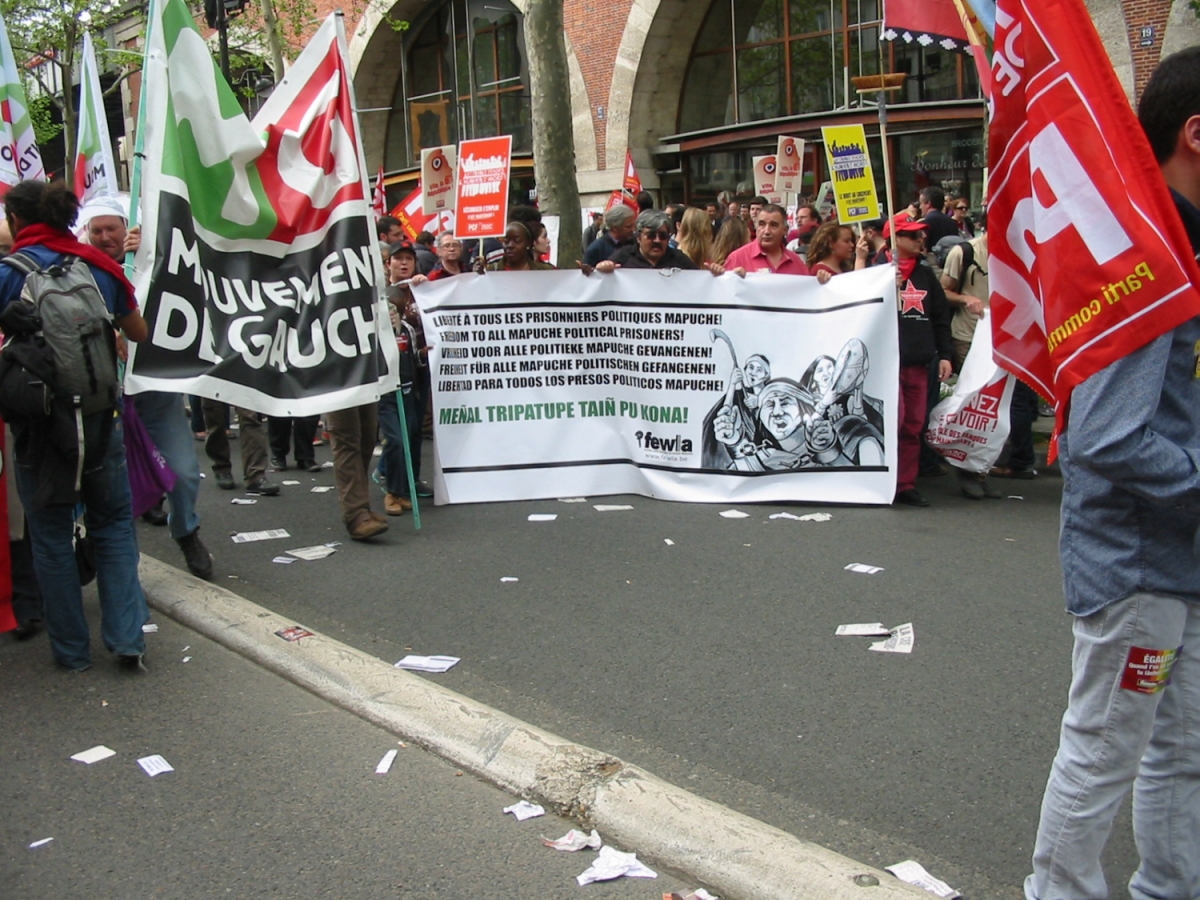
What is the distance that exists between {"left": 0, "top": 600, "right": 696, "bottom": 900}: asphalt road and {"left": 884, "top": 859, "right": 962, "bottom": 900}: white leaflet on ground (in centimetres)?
60

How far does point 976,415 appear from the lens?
7809mm

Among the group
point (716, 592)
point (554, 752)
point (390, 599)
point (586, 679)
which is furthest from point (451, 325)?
point (554, 752)

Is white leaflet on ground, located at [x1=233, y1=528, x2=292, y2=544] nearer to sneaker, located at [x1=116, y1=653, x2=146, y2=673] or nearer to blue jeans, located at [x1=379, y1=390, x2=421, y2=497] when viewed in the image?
blue jeans, located at [x1=379, y1=390, x2=421, y2=497]

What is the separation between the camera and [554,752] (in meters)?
3.85

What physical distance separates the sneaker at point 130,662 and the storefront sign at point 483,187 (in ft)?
21.6

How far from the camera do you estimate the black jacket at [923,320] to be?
7.72 metres

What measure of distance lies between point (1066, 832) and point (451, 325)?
5.90m

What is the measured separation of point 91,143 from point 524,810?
6830mm

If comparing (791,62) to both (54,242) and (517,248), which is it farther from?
(54,242)

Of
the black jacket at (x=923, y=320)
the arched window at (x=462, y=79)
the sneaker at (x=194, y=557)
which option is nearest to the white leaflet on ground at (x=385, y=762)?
the sneaker at (x=194, y=557)

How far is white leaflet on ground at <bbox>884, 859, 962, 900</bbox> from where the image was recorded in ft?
9.93

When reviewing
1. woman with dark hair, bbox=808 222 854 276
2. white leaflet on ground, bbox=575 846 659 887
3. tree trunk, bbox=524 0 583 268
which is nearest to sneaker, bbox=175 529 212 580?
white leaflet on ground, bbox=575 846 659 887

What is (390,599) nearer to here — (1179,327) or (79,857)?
(79,857)

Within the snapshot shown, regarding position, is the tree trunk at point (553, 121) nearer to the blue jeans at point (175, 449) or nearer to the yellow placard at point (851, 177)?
the yellow placard at point (851, 177)
